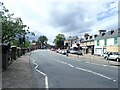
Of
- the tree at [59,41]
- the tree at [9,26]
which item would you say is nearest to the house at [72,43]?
the tree at [59,41]

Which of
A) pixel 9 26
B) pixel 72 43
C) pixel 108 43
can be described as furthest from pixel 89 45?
pixel 9 26

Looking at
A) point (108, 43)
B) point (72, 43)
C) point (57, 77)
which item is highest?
point (72, 43)

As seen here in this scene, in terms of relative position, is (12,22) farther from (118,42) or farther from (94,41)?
(94,41)

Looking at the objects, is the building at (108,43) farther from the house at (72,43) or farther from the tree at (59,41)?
the tree at (59,41)

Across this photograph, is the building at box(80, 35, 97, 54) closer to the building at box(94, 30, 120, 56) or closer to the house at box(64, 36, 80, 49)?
the building at box(94, 30, 120, 56)

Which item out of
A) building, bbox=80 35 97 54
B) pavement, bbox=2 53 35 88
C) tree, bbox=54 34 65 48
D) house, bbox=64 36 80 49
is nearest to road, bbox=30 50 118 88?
pavement, bbox=2 53 35 88

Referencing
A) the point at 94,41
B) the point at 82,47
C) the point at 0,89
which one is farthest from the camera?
the point at 82,47

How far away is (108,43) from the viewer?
65750 millimetres

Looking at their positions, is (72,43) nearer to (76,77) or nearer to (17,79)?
(76,77)

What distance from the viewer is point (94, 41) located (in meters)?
80.6

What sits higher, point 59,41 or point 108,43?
point 59,41

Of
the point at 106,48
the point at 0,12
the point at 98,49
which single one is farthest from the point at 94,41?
the point at 0,12

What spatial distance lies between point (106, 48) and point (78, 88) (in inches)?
2197

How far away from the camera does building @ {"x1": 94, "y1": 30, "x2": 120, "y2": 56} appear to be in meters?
60.1
